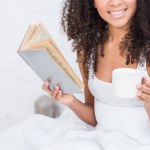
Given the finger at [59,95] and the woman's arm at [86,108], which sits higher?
the finger at [59,95]

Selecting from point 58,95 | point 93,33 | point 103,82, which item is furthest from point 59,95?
point 93,33

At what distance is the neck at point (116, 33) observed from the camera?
120cm

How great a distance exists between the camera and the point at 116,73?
962 mm

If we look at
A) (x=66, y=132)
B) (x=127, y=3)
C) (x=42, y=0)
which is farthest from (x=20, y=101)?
(x=127, y=3)

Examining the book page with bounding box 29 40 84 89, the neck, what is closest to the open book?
the book page with bounding box 29 40 84 89

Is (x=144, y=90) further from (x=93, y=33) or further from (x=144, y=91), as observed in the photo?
(x=93, y=33)

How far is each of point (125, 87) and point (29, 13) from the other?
870 millimetres

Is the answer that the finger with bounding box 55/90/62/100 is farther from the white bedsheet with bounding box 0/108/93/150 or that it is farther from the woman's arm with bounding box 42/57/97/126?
the white bedsheet with bounding box 0/108/93/150

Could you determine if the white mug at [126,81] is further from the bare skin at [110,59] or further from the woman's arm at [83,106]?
the woman's arm at [83,106]

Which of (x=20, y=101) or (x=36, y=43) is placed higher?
(x=36, y=43)

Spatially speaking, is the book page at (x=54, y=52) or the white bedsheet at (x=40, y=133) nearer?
the book page at (x=54, y=52)

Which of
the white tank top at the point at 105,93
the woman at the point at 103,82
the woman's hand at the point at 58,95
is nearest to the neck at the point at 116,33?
the woman at the point at 103,82

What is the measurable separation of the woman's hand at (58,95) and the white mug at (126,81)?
0.23 meters

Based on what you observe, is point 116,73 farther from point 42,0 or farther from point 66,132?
point 42,0
